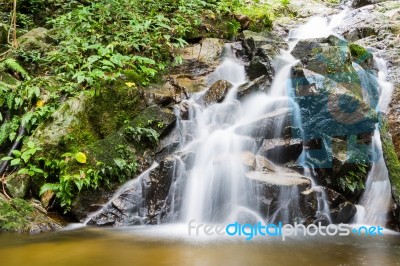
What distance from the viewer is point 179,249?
4.33 metres

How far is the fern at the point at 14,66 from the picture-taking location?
7.54 metres

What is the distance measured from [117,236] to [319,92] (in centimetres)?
458

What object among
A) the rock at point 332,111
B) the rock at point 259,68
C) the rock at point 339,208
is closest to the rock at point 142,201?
the rock at point 339,208

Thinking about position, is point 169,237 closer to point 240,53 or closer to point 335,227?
point 335,227

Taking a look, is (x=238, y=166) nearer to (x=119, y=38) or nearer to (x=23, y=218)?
(x=23, y=218)

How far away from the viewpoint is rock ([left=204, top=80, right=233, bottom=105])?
794 cm

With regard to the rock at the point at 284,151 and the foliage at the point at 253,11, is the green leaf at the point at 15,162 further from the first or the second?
the foliage at the point at 253,11

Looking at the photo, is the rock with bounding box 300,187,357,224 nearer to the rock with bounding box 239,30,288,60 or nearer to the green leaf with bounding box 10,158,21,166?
the rock with bounding box 239,30,288,60

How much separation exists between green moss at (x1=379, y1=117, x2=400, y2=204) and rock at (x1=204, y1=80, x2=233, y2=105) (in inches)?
131

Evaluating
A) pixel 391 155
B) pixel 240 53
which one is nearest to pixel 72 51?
pixel 240 53

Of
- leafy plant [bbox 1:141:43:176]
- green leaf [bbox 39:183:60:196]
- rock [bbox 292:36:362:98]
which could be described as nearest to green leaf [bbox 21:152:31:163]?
leafy plant [bbox 1:141:43:176]

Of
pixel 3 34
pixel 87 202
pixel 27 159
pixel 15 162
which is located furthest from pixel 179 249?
pixel 3 34

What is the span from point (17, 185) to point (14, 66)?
3.02 metres

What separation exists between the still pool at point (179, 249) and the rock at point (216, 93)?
3.50 m
